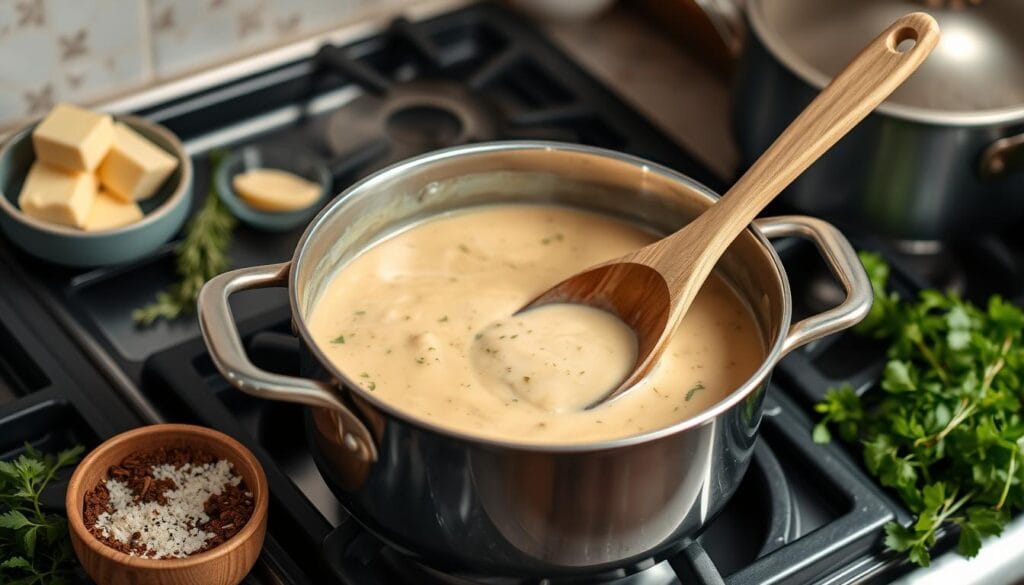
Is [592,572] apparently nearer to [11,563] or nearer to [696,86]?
[11,563]

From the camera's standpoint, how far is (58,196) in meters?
1.12

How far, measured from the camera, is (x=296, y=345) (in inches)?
40.8

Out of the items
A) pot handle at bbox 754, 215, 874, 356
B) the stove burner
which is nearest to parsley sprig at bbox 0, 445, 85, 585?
the stove burner

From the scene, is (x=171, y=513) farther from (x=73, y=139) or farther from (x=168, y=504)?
(x=73, y=139)

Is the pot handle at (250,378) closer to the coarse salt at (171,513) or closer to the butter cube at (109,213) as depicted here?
the coarse salt at (171,513)

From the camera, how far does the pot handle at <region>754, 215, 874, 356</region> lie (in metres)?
0.86

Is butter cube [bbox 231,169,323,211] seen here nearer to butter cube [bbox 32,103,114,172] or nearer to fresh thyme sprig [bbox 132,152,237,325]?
fresh thyme sprig [bbox 132,152,237,325]

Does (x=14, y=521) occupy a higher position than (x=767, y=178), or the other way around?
(x=767, y=178)

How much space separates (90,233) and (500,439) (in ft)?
1.63

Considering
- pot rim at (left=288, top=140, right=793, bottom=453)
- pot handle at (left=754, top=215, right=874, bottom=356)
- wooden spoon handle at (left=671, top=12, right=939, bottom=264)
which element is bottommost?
pot rim at (left=288, top=140, right=793, bottom=453)

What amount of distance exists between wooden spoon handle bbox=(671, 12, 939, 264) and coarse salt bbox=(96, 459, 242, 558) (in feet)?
1.22

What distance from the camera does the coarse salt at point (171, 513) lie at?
2.86ft

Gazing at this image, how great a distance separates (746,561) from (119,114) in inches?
27.3

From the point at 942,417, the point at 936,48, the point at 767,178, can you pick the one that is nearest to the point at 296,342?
the point at 767,178
